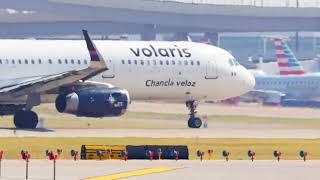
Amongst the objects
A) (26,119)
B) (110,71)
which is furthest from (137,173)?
(110,71)

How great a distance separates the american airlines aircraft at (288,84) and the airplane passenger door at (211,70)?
1951 inches

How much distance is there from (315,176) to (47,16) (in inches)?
4563

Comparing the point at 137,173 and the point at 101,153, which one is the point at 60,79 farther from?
the point at 137,173

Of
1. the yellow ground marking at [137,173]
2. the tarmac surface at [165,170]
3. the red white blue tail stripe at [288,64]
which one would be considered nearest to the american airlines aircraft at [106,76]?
the tarmac surface at [165,170]

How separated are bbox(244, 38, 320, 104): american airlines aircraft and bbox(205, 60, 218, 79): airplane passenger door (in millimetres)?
49555

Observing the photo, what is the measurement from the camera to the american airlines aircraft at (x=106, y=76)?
2126 inches

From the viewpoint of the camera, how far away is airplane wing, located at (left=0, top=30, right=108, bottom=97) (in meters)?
53.6

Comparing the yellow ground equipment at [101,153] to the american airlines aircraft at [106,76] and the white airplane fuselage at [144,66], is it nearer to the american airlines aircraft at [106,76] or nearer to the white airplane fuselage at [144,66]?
the american airlines aircraft at [106,76]

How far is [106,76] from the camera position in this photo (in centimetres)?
5769

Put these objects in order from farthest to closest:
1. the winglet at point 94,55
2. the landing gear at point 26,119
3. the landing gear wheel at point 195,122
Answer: the landing gear wheel at point 195,122
the landing gear at point 26,119
the winglet at point 94,55

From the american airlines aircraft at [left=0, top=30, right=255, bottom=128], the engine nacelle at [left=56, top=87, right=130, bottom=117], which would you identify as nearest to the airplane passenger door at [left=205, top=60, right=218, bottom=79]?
the american airlines aircraft at [left=0, top=30, right=255, bottom=128]

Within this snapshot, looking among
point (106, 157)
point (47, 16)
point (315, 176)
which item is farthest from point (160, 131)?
point (47, 16)

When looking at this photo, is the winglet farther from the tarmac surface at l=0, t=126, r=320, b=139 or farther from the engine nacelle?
the tarmac surface at l=0, t=126, r=320, b=139

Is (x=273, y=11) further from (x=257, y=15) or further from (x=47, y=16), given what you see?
(x=47, y=16)
